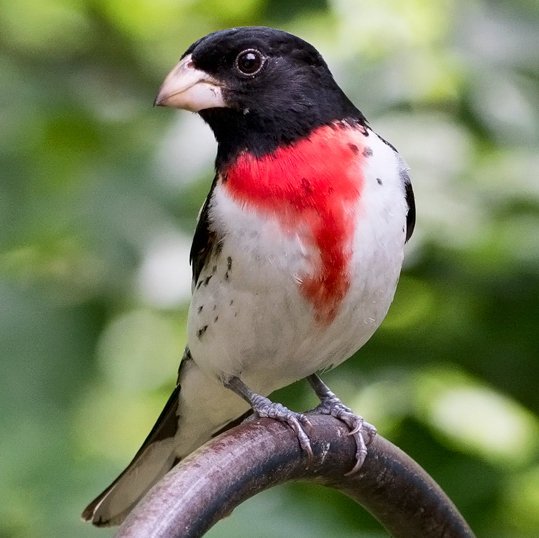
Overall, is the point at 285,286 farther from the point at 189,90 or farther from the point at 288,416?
the point at 189,90

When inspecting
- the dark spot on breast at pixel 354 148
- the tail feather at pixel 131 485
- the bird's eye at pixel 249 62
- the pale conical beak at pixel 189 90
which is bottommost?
the tail feather at pixel 131 485

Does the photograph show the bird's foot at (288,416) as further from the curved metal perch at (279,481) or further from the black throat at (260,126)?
the black throat at (260,126)

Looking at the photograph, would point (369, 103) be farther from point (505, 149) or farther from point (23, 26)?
point (23, 26)

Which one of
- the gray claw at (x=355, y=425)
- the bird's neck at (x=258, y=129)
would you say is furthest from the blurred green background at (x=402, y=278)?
the bird's neck at (x=258, y=129)

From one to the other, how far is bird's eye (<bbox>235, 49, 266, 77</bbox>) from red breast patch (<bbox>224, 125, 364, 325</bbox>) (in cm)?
23

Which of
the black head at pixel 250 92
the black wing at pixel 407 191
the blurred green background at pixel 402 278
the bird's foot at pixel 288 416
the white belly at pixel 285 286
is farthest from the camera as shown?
the blurred green background at pixel 402 278

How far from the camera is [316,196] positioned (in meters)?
2.57

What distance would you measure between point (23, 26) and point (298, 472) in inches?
92.8

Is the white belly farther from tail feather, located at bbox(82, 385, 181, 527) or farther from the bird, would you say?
tail feather, located at bbox(82, 385, 181, 527)

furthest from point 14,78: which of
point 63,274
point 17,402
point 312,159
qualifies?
point 312,159

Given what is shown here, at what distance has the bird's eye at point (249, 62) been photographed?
2693 mm

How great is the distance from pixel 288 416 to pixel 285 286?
33 centimetres

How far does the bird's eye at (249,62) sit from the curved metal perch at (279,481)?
3.08ft

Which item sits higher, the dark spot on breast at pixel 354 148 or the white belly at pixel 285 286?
the dark spot on breast at pixel 354 148
